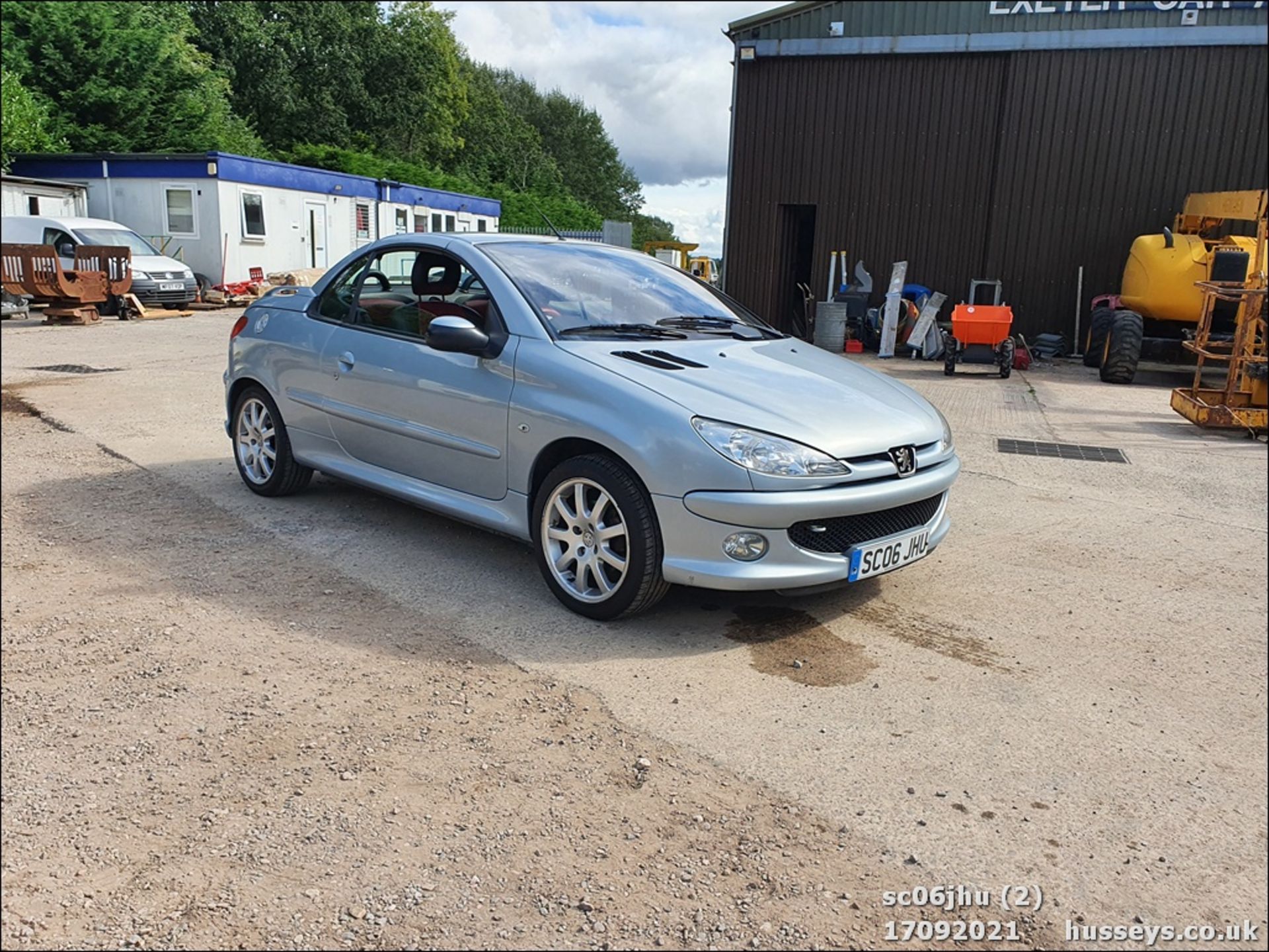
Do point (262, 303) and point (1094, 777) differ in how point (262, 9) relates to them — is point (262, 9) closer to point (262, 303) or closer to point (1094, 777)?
point (262, 303)

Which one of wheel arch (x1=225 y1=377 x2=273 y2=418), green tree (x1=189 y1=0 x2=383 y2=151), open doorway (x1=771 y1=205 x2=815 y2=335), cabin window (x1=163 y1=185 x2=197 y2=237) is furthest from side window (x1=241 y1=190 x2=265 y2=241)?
wheel arch (x1=225 y1=377 x2=273 y2=418)

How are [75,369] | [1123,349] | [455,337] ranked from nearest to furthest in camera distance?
[455,337] < [75,369] < [1123,349]

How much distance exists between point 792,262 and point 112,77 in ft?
71.5

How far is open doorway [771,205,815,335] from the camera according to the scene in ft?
63.7

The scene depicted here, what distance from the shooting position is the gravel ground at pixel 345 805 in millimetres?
2031

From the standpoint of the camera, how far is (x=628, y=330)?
4680 mm

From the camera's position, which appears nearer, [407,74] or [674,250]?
[674,250]

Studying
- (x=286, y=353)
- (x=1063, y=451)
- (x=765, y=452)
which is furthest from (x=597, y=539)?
(x=1063, y=451)

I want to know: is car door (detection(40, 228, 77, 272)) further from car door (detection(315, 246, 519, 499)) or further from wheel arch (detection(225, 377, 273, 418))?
car door (detection(315, 246, 519, 499))

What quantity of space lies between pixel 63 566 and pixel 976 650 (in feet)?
12.9

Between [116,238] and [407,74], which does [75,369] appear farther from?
[407,74]

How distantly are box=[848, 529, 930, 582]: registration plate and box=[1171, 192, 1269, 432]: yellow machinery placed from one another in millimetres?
6249

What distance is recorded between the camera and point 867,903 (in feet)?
7.82

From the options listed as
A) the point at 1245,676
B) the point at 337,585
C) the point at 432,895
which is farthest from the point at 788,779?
the point at 337,585
